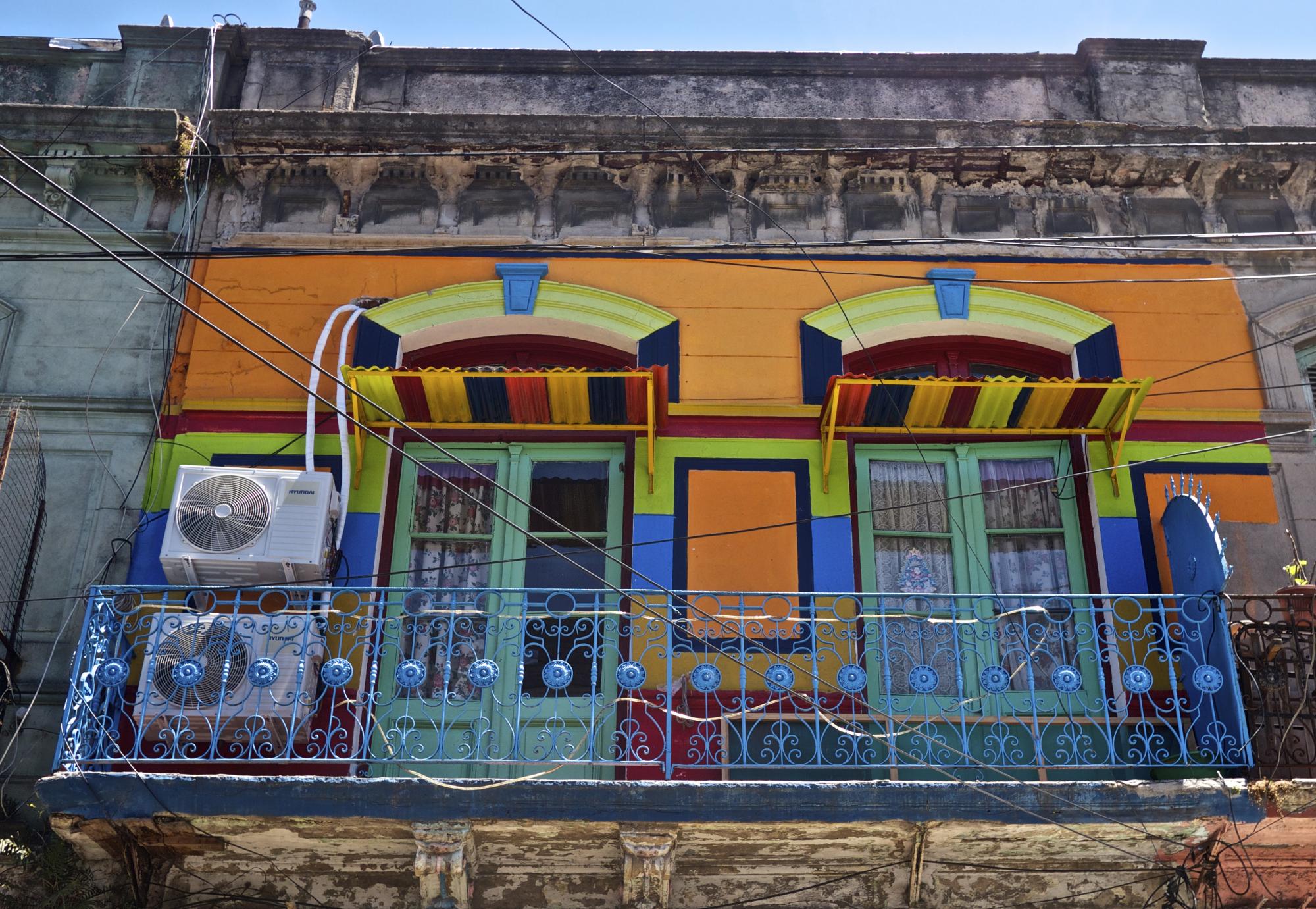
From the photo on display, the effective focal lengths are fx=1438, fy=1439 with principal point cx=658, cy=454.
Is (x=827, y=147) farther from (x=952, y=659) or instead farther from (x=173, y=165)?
(x=173, y=165)

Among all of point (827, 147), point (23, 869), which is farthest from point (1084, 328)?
point (23, 869)

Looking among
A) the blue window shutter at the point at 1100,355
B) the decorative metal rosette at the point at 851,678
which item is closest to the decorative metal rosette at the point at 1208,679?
the decorative metal rosette at the point at 851,678

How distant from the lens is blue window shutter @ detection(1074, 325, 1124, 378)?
8898 mm

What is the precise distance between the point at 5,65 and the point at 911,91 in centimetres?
622

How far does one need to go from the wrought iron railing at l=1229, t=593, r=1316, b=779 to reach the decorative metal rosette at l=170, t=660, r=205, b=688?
5.04 m

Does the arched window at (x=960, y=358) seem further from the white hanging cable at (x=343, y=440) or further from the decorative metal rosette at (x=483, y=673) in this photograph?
the decorative metal rosette at (x=483, y=673)

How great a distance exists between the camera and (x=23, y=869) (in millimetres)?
6879

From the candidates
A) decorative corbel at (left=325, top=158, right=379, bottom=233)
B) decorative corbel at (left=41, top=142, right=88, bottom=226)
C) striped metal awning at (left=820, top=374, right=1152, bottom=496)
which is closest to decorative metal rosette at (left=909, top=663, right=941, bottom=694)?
striped metal awning at (left=820, top=374, right=1152, bottom=496)

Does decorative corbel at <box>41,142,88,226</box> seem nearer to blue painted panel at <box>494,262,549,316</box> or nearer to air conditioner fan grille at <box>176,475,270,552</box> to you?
air conditioner fan grille at <box>176,475,270,552</box>

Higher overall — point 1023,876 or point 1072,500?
point 1072,500

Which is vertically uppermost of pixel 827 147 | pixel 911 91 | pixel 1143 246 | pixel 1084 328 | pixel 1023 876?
pixel 911 91

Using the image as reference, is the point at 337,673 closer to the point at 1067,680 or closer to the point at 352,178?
the point at 1067,680

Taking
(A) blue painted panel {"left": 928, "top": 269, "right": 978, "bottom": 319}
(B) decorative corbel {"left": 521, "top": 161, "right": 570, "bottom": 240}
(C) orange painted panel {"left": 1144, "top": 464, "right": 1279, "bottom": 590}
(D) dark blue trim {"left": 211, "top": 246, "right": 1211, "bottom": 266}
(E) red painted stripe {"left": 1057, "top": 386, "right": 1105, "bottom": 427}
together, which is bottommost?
(C) orange painted panel {"left": 1144, "top": 464, "right": 1279, "bottom": 590}

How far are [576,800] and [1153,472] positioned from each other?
412 cm
